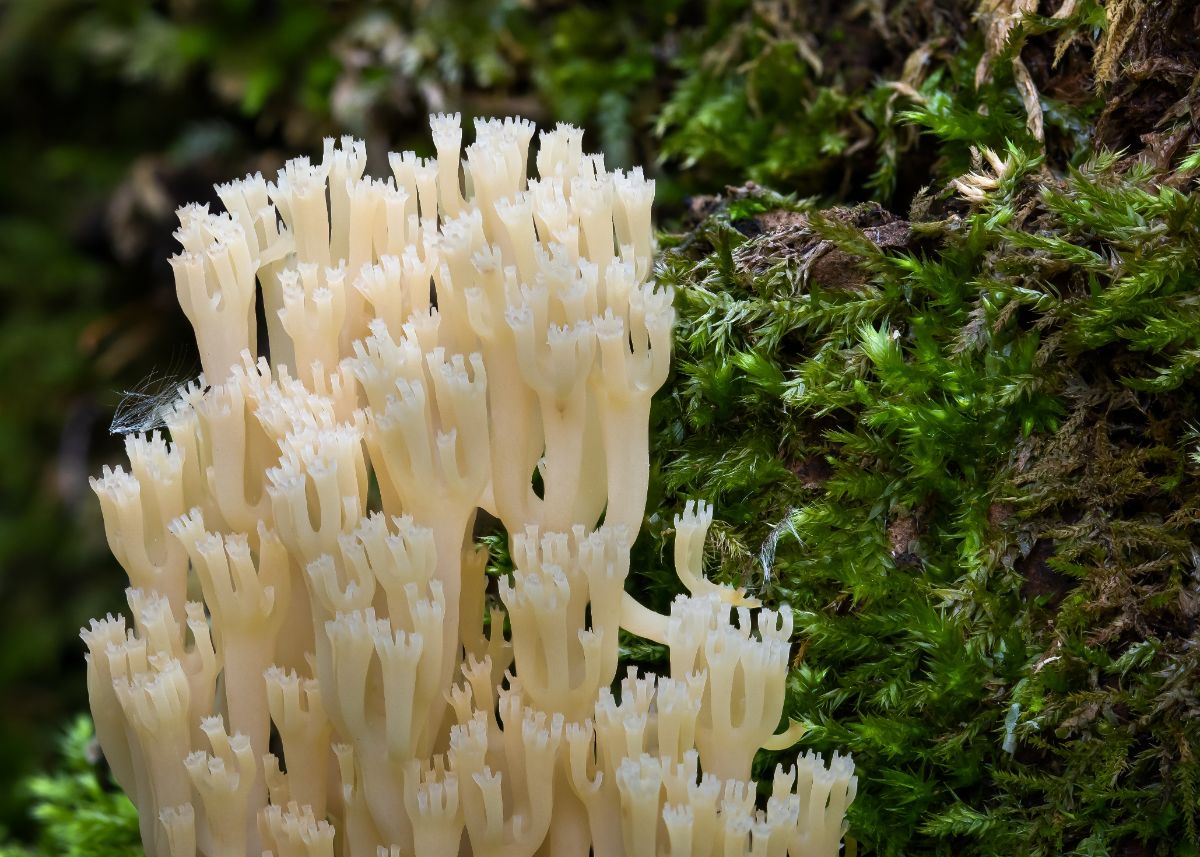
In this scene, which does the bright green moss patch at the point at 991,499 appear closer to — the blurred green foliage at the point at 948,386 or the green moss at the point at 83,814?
the blurred green foliage at the point at 948,386

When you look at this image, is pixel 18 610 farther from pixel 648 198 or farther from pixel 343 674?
pixel 648 198

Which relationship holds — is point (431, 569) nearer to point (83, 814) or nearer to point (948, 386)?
point (948, 386)

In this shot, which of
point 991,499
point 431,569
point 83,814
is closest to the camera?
point 431,569

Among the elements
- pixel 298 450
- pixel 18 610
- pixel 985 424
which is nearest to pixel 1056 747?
pixel 985 424

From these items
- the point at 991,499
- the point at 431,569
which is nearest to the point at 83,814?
the point at 431,569

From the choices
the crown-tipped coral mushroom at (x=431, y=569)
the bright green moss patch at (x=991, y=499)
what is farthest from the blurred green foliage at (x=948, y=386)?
the crown-tipped coral mushroom at (x=431, y=569)

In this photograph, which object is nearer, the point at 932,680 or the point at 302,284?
the point at 932,680

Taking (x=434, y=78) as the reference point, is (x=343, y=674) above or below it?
below
